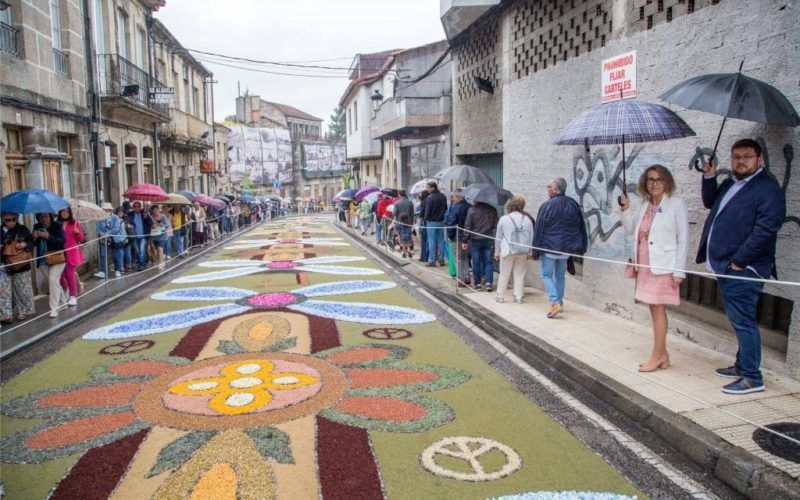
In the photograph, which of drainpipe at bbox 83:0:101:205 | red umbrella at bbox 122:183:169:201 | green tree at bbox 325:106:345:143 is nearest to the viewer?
red umbrella at bbox 122:183:169:201

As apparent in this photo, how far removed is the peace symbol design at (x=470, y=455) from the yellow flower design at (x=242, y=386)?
1.71 metres

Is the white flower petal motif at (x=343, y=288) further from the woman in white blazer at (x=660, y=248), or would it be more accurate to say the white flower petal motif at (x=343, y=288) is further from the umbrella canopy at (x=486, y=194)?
the woman in white blazer at (x=660, y=248)

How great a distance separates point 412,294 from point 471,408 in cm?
580

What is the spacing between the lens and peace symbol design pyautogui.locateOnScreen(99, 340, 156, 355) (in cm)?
725

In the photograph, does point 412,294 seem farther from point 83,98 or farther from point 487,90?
point 83,98

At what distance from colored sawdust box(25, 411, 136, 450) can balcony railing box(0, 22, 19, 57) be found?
9.12m

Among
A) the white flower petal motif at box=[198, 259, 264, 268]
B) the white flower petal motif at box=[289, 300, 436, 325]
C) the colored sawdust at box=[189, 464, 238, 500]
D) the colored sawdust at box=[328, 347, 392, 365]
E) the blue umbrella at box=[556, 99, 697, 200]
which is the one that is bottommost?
the white flower petal motif at box=[198, 259, 264, 268]

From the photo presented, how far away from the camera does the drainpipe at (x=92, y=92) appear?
15.4 metres

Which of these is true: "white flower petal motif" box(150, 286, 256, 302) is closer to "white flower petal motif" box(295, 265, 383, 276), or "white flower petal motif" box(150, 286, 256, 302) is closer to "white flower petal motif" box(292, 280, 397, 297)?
"white flower petal motif" box(292, 280, 397, 297)

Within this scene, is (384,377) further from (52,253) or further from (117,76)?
A: (117,76)

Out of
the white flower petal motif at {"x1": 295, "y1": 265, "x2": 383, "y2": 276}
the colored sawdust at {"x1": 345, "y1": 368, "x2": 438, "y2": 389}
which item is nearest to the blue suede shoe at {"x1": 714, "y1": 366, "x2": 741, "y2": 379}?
the colored sawdust at {"x1": 345, "y1": 368, "x2": 438, "y2": 389}

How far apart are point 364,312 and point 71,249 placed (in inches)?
187

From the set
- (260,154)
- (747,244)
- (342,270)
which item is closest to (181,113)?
(342,270)

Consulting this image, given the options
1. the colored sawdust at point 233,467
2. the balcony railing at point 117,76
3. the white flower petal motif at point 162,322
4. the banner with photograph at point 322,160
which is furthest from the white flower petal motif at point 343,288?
the banner with photograph at point 322,160
